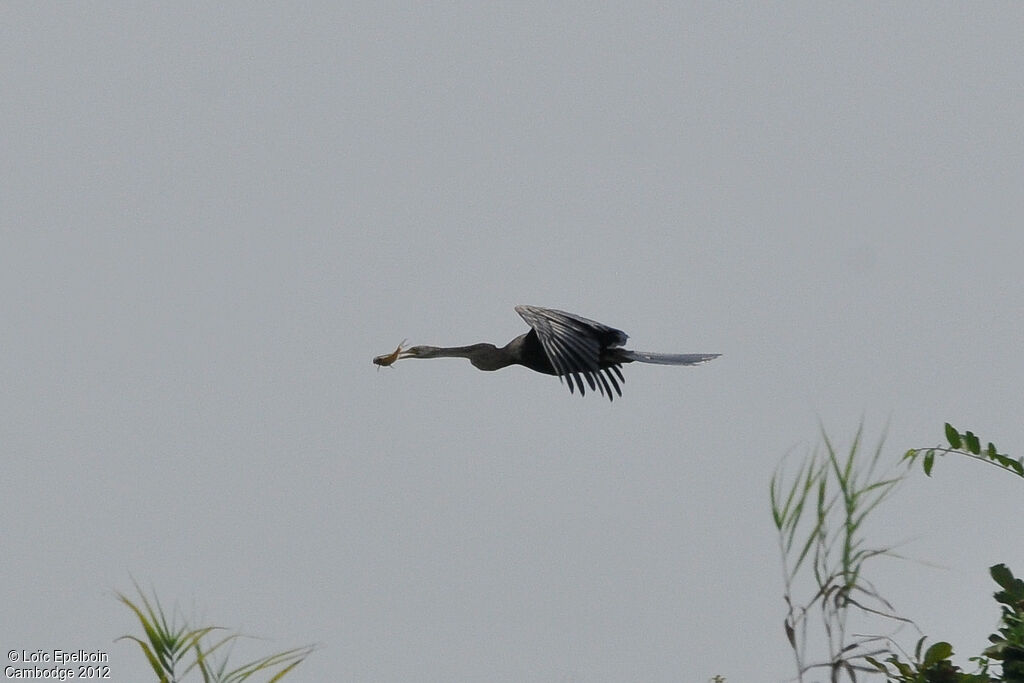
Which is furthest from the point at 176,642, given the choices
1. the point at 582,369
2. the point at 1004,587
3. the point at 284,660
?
the point at 582,369

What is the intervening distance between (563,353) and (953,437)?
4200 millimetres

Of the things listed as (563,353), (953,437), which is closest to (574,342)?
(563,353)

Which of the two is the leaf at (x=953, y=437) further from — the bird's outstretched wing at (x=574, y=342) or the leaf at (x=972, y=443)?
the bird's outstretched wing at (x=574, y=342)

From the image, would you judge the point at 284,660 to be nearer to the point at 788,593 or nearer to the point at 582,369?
the point at 788,593

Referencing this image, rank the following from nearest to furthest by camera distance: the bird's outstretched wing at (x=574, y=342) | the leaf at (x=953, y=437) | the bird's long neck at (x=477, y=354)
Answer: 1. the leaf at (x=953, y=437)
2. the bird's outstretched wing at (x=574, y=342)
3. the bird's long neck at (x=477, y=354)

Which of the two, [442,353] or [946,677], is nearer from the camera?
[946,677]

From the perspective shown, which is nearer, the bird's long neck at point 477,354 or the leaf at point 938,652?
the leaf at point 938,652

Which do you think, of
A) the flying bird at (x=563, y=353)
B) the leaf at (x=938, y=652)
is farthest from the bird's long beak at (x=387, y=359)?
the leaf at (x=938, y=652)

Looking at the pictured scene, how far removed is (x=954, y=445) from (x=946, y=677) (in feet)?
4.31

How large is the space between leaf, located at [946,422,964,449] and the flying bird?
142 inches

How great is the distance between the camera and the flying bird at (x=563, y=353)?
1008 centimetres

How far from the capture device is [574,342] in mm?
10320

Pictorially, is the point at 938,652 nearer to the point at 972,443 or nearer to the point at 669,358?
the point at 972,443

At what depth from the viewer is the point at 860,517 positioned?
4.38 meters
